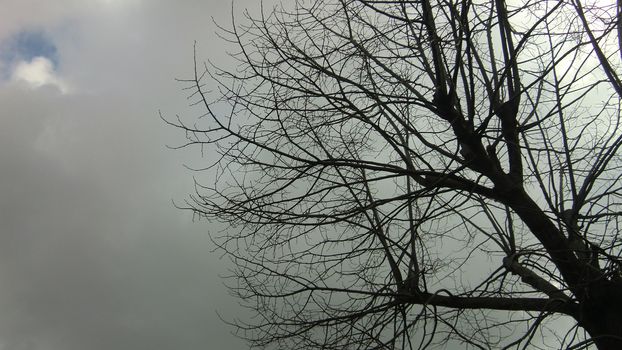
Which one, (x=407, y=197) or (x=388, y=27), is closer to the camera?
(x=407, y=197)

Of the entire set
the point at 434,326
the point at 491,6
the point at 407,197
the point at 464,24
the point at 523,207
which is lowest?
the point at 434,326

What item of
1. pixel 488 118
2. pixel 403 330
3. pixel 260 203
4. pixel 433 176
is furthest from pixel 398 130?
pixel 403 330

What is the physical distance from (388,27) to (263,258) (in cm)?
231

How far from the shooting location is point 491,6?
4828mm

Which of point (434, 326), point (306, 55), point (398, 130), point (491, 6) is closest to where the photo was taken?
point (434, 326)

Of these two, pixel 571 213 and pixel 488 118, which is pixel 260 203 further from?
pixel 571 213

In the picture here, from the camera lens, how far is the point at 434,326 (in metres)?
4.35

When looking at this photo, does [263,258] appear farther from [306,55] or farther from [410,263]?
[306,55]

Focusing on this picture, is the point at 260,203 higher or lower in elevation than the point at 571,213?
higher

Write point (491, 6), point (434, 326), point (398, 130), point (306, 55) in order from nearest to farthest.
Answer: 1. point (434, 326)
2. point (491, 6)
3. point (306, 55)
4. point (398, 130)

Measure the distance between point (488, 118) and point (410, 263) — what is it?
1.46 m

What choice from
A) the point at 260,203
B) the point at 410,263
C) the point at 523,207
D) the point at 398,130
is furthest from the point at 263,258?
the point at 523,207

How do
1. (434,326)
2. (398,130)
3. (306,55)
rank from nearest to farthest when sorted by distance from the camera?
(434,326), (306,55), (398,130)

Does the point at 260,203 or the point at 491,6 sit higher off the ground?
the point at 491,6
